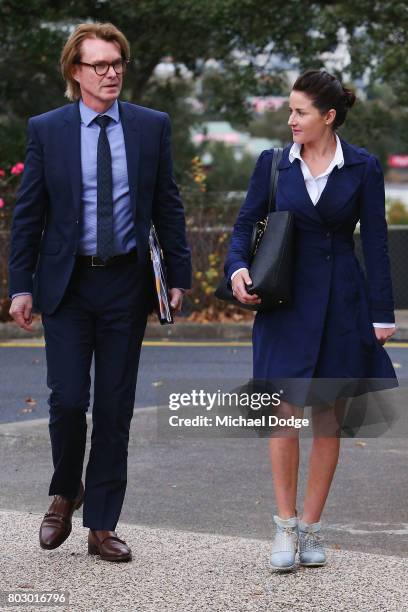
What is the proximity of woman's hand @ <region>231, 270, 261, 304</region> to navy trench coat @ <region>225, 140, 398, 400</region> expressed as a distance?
5 centimetres

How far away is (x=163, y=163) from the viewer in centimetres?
534

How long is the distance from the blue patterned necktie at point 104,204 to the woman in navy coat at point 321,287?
0.45 m

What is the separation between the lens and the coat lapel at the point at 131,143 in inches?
203

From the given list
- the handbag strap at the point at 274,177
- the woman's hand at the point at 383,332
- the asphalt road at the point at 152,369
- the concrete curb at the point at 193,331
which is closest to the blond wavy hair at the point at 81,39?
the handbag strap at the point at 274,177

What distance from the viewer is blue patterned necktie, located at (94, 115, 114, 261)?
507 cm

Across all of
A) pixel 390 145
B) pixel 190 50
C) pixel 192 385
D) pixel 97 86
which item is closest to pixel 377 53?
pixel 190 50

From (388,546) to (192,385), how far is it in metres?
5.10

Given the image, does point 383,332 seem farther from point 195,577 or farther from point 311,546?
point 195,577

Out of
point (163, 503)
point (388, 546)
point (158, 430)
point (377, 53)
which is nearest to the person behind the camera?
point (388, 546)

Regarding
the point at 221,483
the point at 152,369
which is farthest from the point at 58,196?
the point at 152,369

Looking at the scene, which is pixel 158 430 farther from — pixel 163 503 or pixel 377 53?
pixel 377 53

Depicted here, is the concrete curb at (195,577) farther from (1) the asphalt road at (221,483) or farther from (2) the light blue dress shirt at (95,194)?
(2) the light blue dress shirt at (95,194)

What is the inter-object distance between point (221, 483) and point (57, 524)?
7.10ft

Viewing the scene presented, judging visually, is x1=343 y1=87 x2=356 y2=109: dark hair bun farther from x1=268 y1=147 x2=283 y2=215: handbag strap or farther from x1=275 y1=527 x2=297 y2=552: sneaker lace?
x1=275 y1=527 x2=297 y2=552: sneaker lace
